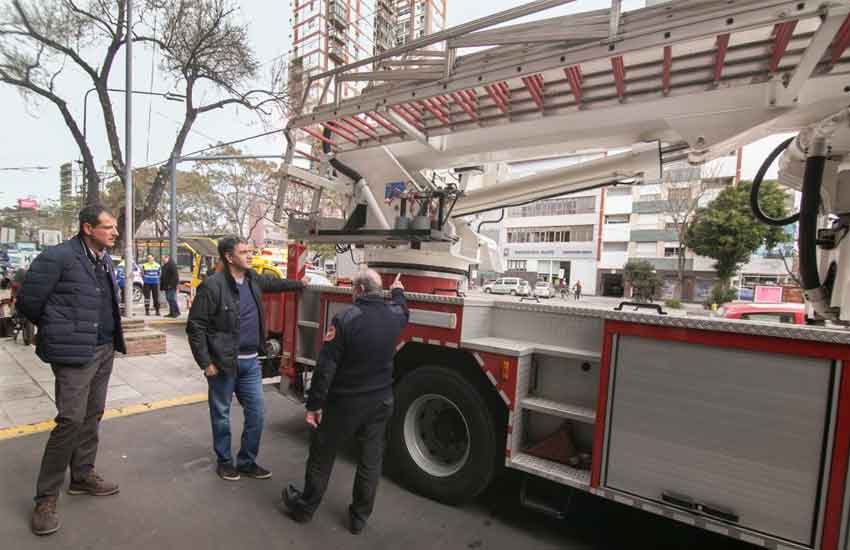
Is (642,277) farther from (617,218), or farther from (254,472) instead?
(254,472)

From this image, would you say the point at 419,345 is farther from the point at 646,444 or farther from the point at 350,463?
the point at 646,444

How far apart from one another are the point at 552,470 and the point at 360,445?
1.29 m

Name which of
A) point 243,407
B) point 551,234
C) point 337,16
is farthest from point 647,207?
point 337,16

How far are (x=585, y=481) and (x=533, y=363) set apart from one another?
0.82 meters

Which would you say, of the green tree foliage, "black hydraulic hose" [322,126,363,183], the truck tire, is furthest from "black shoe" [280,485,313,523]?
the green tree foliage

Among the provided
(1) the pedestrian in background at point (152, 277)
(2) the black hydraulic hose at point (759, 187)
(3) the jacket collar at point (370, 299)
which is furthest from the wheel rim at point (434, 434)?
(1) the pedestrian in background at point (152, 277)

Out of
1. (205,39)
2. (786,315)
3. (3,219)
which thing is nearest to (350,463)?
(786,315)

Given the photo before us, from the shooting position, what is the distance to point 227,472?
11.5 feet

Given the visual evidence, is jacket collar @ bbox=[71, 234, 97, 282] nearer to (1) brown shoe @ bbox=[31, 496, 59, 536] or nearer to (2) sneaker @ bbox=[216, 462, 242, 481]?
(1) brown shoe @ bbox=[31, 496, 59, 536]

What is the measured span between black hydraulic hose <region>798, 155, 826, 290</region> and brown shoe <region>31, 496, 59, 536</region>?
16.8ft

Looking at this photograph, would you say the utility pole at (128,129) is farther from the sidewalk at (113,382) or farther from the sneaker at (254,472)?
the sneaker at (254,472)

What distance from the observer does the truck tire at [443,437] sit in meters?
3.17

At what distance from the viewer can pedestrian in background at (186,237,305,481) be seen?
330 centimetres

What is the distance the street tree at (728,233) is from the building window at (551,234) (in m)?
14.1
